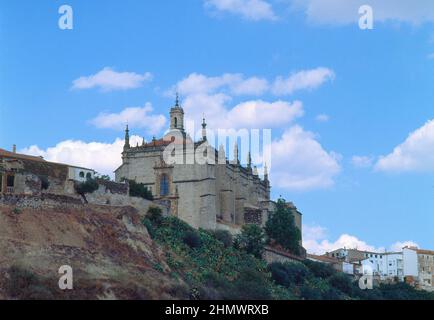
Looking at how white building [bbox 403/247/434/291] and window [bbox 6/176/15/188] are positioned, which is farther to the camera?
white building [bbox 403/247/434/291]

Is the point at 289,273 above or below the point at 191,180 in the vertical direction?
below

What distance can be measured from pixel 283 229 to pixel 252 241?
7.59 m

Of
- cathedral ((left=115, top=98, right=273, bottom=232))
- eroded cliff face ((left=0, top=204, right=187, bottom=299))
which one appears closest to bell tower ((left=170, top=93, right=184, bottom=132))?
cathedral ((left=115, top=98, right=273, bottom=232))

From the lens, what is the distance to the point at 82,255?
4978cm

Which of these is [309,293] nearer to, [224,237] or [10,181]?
[224,237]

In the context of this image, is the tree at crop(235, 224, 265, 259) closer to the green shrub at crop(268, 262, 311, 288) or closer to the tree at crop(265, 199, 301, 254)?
the green shrub at crop(268, 262, 311, 288)

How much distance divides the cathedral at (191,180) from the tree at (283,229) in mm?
1743

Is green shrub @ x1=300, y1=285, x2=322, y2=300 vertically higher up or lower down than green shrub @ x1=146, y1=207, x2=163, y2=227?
lower down

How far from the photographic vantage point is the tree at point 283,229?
245ft

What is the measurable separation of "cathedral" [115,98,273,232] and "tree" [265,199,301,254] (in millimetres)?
1743

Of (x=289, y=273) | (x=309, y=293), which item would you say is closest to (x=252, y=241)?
(x=289, y=273)

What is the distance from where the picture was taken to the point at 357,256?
104m

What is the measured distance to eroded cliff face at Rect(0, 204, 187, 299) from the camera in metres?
45.2
